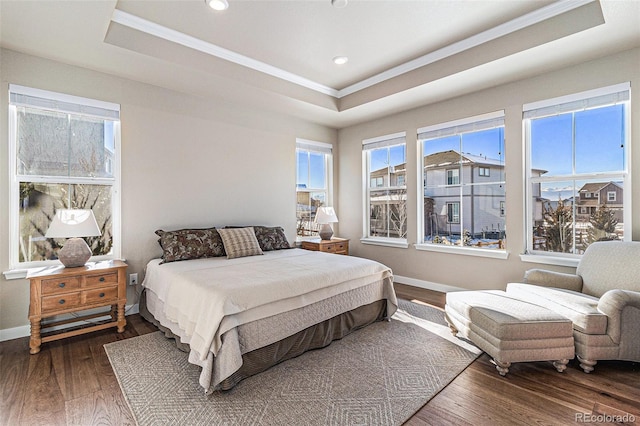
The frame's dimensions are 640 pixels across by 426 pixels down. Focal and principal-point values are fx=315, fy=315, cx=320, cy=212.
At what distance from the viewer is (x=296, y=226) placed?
5.04 meters

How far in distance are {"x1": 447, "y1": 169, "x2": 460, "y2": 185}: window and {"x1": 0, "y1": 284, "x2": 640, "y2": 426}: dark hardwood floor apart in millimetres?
2422

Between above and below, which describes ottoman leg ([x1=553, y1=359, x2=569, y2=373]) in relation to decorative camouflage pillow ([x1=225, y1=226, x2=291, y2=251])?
below

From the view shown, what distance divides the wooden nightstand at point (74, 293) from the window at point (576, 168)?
171 inches

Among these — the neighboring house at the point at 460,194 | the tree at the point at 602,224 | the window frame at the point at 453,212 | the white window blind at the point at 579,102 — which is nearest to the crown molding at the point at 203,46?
the neighboring house at the point at 460,194

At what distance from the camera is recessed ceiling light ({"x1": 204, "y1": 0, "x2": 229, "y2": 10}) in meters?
2.50

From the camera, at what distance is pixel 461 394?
79.7 inches

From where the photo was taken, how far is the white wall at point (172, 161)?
2904 millimetres

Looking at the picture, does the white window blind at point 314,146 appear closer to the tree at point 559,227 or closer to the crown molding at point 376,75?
the crown molding at point 376,75

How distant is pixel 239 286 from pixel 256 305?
0.19m

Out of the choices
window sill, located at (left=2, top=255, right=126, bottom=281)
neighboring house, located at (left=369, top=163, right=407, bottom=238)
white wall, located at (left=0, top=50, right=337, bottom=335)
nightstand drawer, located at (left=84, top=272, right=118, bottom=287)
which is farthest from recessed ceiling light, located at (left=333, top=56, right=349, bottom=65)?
window sill, located at (left=2, top=255, right=126, bottom=281)

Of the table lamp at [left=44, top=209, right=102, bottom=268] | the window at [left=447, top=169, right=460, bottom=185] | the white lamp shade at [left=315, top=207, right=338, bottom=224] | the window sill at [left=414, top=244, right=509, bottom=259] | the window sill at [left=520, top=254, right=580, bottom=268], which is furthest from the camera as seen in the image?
the white lamp shade at [left=315, top=207, right=338, bottom=224]

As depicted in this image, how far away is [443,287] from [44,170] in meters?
4.73

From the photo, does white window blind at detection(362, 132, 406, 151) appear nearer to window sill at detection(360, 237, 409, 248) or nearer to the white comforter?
window sill at detection(360, 237, 409, 248)

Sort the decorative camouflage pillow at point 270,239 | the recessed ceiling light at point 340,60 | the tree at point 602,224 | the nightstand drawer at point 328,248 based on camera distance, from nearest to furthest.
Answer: the tree at point 602,224 < the recessed ceiling light at point 340,60 < the decorative camouflage pillow at point 270,239 < the nightstand drawer at point 328,248
